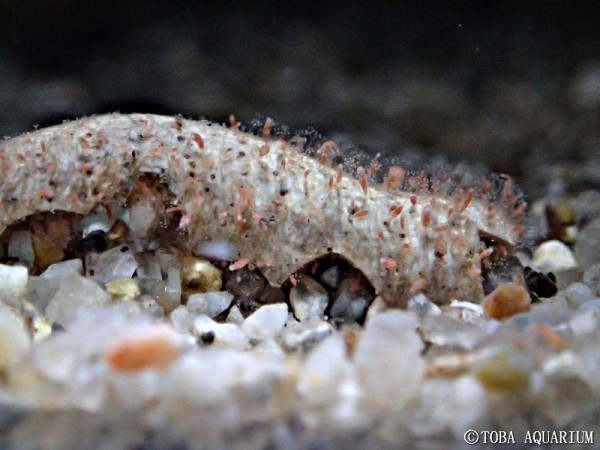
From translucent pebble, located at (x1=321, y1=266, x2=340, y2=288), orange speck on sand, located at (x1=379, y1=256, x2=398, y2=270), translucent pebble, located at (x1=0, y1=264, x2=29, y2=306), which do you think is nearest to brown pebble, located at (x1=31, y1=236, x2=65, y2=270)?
translucent pebble, located at (x1=0, y1=264, x2=29, y2=306)

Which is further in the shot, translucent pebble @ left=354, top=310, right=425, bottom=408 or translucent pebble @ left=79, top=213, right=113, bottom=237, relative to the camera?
translucent pebble @ left=79, top=213, right=113, bottom=237

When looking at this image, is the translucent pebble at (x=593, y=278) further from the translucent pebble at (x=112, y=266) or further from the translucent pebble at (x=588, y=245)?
the translucent pebble at (x=112, y=266)

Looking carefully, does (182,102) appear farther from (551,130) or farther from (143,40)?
Result: (551,130)

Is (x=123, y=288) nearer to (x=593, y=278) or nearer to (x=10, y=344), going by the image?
(x=10, y=344)

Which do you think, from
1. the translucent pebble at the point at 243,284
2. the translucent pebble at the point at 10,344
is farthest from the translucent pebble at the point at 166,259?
the translucent pebble at the point at 10,344

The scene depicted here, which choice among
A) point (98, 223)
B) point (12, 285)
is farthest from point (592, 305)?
point (12, 285)

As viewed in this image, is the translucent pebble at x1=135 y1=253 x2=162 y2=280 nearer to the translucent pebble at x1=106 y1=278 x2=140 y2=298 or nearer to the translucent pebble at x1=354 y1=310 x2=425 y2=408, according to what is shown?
the translucent pebble at x1=106 y1=278 x2=140 y2=298
